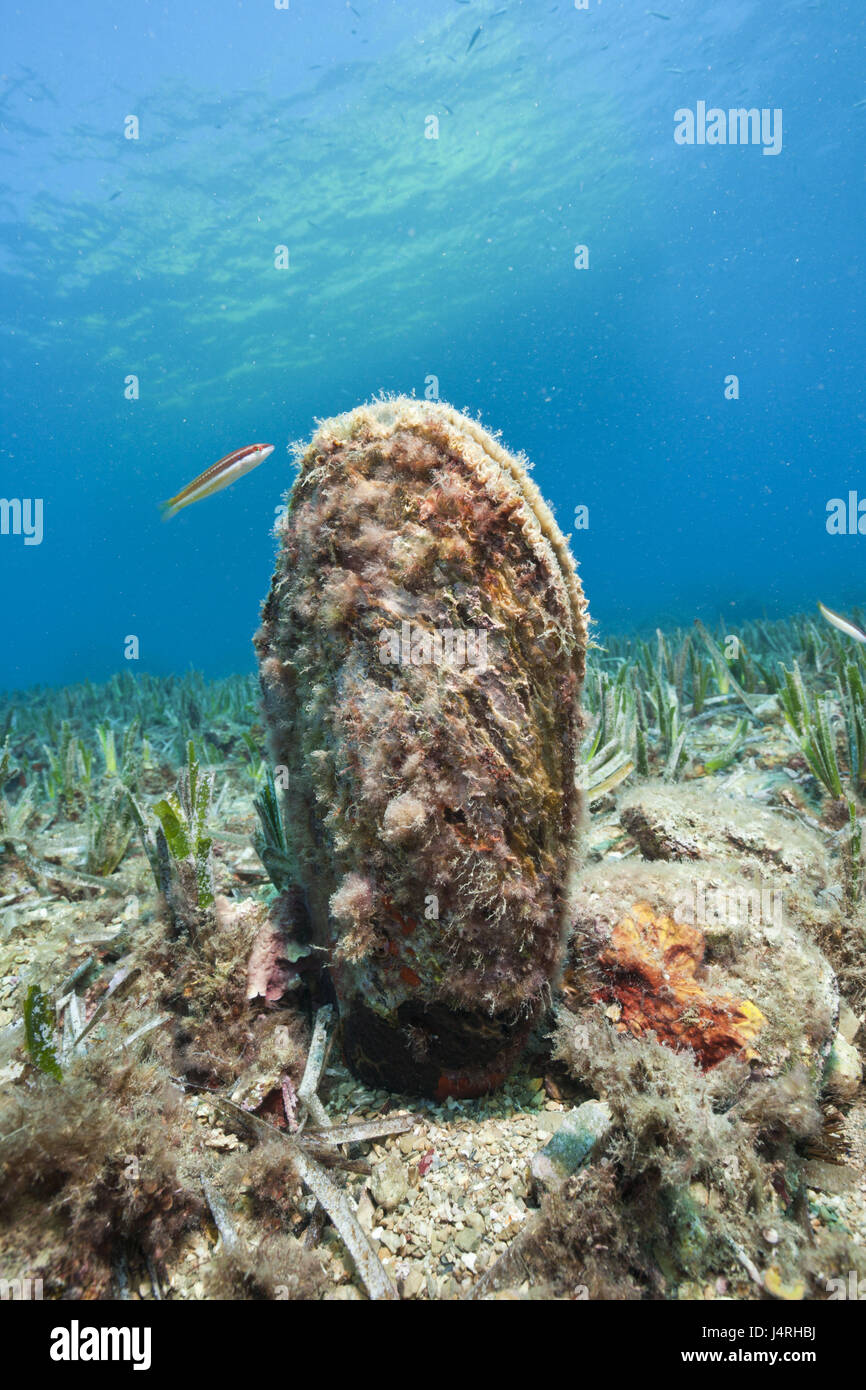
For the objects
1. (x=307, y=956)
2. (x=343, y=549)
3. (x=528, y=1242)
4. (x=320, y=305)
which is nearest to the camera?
(x=528, y=1242)

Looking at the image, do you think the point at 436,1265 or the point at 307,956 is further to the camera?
the point at 307,956

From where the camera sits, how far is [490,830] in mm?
1851

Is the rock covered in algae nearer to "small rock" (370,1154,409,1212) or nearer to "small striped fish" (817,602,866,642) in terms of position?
"small rock" (370,1154,409,1212)

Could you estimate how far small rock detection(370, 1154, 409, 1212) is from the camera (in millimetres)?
1736

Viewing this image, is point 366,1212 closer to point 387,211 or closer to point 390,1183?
point 390,1183

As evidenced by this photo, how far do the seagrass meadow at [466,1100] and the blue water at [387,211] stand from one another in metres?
3.28

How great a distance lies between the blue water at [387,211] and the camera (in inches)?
947

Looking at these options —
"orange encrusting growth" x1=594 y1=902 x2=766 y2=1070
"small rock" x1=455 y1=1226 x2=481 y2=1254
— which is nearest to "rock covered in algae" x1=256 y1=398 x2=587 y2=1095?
"orange encrusting growth" x1=594 y1=902 x2=766 y2=1070

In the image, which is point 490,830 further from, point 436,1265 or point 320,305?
point 320,305

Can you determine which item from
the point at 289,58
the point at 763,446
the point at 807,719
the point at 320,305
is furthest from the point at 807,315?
the point at 807,719

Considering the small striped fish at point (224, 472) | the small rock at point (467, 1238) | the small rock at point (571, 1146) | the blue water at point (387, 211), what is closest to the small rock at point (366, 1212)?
the small rock at point (467, 1238)

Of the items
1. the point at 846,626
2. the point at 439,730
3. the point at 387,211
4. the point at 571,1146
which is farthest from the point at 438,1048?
the point at 387,211

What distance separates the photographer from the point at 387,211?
31047mm
